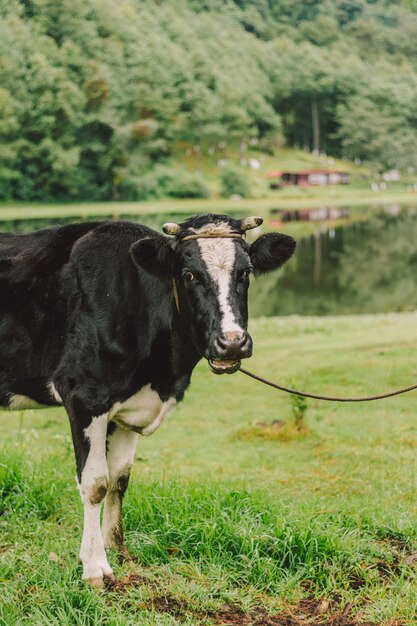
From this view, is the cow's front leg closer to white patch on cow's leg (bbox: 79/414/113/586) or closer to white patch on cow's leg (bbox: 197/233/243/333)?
white patch on cow's leg (bbox: 79/414/113/586)

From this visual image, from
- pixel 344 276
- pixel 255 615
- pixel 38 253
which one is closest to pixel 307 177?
pixel 344 276

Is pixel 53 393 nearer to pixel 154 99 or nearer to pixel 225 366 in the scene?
pixel 225 366

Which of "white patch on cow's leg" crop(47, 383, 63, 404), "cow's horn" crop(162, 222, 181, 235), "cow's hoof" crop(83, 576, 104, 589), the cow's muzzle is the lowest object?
"cow's hoof" crop(83, 576, 104, 589)

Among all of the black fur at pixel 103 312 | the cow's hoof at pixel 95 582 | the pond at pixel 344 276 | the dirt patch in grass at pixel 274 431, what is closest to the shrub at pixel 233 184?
the pond at pixel 344 276

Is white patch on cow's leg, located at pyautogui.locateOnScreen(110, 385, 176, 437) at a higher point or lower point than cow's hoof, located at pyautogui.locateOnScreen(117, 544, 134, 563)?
higher

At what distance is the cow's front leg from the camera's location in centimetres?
461

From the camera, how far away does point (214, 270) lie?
4.33 meters

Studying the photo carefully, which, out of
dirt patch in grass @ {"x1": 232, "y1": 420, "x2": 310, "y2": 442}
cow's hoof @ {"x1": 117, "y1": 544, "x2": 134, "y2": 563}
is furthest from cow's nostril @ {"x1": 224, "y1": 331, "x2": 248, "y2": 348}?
dirt patch in grass @ {"x1": 232, "y1": 420, "x2": 310, "y2": 442}

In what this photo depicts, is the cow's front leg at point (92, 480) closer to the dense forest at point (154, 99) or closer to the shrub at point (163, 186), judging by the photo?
the dense forest at point (154, 99)

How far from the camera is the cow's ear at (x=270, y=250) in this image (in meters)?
4.75

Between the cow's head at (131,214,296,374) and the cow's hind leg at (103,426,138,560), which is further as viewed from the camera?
the cow's hind leg at (103,426,138,560)

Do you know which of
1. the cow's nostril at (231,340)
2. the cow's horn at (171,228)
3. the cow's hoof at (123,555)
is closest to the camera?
the cow's nostril at (231,340)

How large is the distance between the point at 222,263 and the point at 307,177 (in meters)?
95.6

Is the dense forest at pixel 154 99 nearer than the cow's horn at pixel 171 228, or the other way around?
the cow's horn at pixel 171 228
